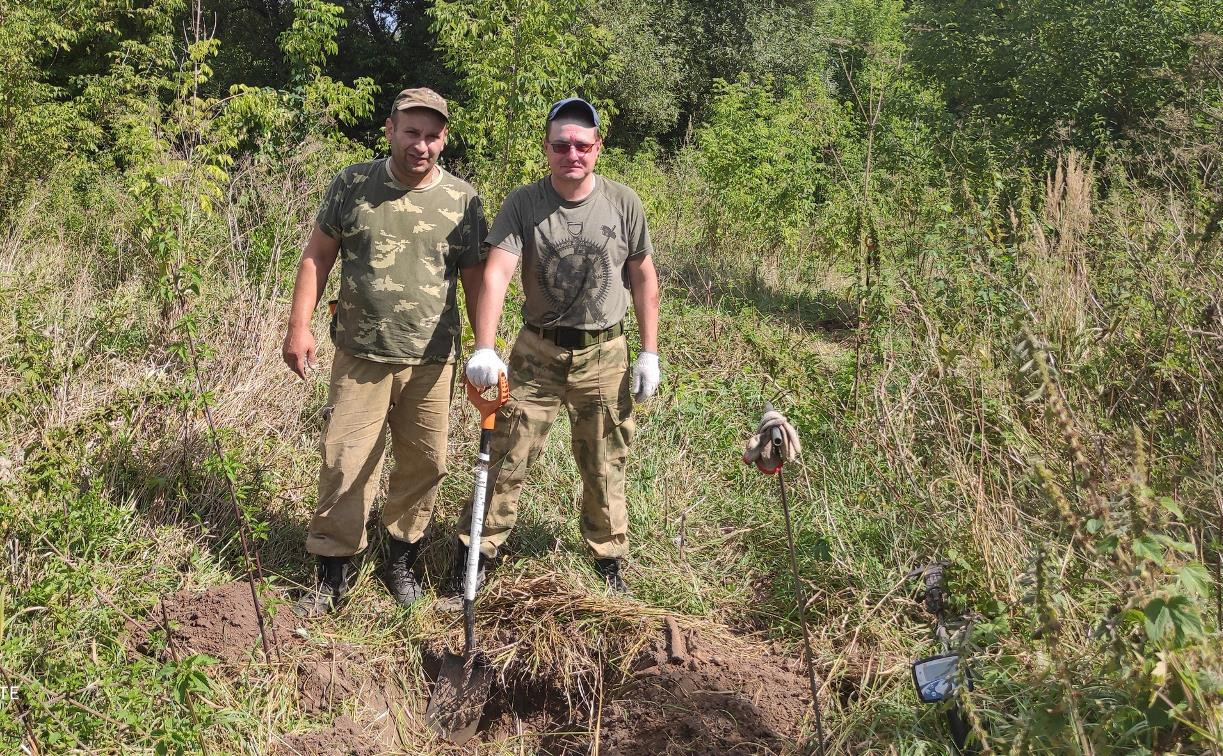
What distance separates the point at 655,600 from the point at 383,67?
1794cm

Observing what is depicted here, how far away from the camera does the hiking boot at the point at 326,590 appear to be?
3654 millimetres

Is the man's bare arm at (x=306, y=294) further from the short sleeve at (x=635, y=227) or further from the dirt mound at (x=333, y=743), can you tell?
the dirt mound at (x=333, y=743)

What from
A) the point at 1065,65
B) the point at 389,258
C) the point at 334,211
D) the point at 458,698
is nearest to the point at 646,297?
the point at 389,258

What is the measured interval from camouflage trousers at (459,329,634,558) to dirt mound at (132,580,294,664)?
86 centimetres

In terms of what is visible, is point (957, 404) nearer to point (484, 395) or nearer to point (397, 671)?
point (484, 395)

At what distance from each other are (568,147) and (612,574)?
5.82 feet

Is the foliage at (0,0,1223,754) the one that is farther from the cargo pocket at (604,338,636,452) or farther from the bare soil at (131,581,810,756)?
the cargo pocket at (604,338,636,452)

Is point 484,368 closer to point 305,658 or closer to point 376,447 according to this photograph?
point 376,447

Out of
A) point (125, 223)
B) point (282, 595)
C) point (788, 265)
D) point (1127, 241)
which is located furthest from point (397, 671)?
point (788, 265)

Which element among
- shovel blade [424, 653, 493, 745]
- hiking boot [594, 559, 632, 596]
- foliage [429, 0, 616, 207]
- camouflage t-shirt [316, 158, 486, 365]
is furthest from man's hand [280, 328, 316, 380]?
foliage [429, 0, 616, 207]

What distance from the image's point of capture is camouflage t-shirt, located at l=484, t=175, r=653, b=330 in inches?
139

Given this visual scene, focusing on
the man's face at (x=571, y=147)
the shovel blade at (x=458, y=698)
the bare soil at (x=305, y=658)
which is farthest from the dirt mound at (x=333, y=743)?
the man's face at (x=571, y=147)

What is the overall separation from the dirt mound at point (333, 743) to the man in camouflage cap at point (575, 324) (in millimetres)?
907

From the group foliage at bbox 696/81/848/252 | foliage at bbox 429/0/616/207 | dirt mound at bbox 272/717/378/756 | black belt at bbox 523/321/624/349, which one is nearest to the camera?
dirt mound at bbox 272/717/378/756
